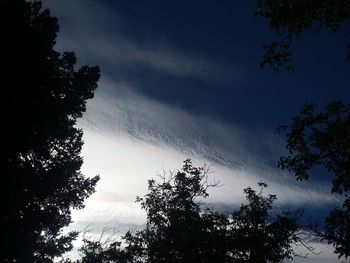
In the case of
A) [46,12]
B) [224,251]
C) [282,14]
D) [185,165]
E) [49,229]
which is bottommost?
[49,229]

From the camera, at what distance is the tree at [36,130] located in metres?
16.0

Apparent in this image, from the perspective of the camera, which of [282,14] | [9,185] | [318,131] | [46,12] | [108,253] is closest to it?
[282,14]

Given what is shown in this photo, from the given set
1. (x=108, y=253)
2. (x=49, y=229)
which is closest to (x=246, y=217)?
(x=108, y=253)

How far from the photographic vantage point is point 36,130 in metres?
17.2

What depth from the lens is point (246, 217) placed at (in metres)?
28.3

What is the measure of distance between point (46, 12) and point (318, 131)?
17418 millimetres

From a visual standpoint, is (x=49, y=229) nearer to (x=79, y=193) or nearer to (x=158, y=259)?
(x=79, y=193)

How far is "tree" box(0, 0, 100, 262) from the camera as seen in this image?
16031mm

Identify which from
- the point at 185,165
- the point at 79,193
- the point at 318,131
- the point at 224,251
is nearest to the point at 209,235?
the point at 224,251

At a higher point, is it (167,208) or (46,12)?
(46,12)

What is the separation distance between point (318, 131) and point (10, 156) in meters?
13.9

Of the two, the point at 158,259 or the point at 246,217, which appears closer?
the point at 158,259

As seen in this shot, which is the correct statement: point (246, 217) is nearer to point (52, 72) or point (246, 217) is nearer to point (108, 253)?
point (108, 253)

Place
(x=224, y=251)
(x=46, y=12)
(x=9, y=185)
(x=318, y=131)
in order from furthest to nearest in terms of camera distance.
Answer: (x=224, y=251), (x=46, y=12), (x=9, y=185), (x=318, y=131)
